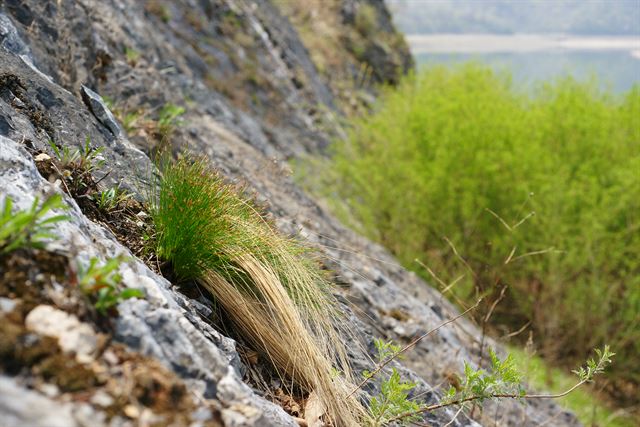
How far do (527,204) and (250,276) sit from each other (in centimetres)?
799

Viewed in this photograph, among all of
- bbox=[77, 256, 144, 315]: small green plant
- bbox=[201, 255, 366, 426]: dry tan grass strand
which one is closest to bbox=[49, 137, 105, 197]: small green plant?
bbox=[201, 255, 366, 426]: dry tan grass strand

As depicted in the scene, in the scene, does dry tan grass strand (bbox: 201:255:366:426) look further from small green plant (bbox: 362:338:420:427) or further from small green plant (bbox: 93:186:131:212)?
small green plant (bbox: 93:186:131:212)

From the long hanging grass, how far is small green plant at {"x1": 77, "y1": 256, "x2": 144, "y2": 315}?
841 mm

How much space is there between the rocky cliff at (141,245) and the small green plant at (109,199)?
34mm

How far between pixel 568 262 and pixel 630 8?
8537mm

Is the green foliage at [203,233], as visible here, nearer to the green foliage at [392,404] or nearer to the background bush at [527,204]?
the green foliage at [392,404]

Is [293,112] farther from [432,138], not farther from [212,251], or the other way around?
[212,251]

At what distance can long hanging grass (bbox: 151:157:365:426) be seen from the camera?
95.2 inches

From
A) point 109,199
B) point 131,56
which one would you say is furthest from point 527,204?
point 109,199

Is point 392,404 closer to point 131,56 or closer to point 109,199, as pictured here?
point 109,199

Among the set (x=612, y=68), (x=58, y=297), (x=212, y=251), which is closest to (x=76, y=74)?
(x=212, y=251)

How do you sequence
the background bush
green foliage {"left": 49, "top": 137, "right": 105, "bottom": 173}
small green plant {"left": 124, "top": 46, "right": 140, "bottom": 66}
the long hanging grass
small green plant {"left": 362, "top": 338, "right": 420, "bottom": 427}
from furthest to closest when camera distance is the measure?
the background bush → small green plant {"left": 124, "top": 46, "right": 140, "bottom": 66} → green foliage {"left": 49, "top": 137, "right": 105, "bottom": 173} → the long hanging grass → small green plant {"left": 362, "top": 338, "right": 420, "bottom": 427}

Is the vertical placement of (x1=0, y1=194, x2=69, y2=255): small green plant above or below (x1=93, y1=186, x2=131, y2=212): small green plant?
above

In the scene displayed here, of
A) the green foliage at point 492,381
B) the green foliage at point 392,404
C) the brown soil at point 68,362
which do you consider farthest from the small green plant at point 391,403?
the brown soil at point 68,362
